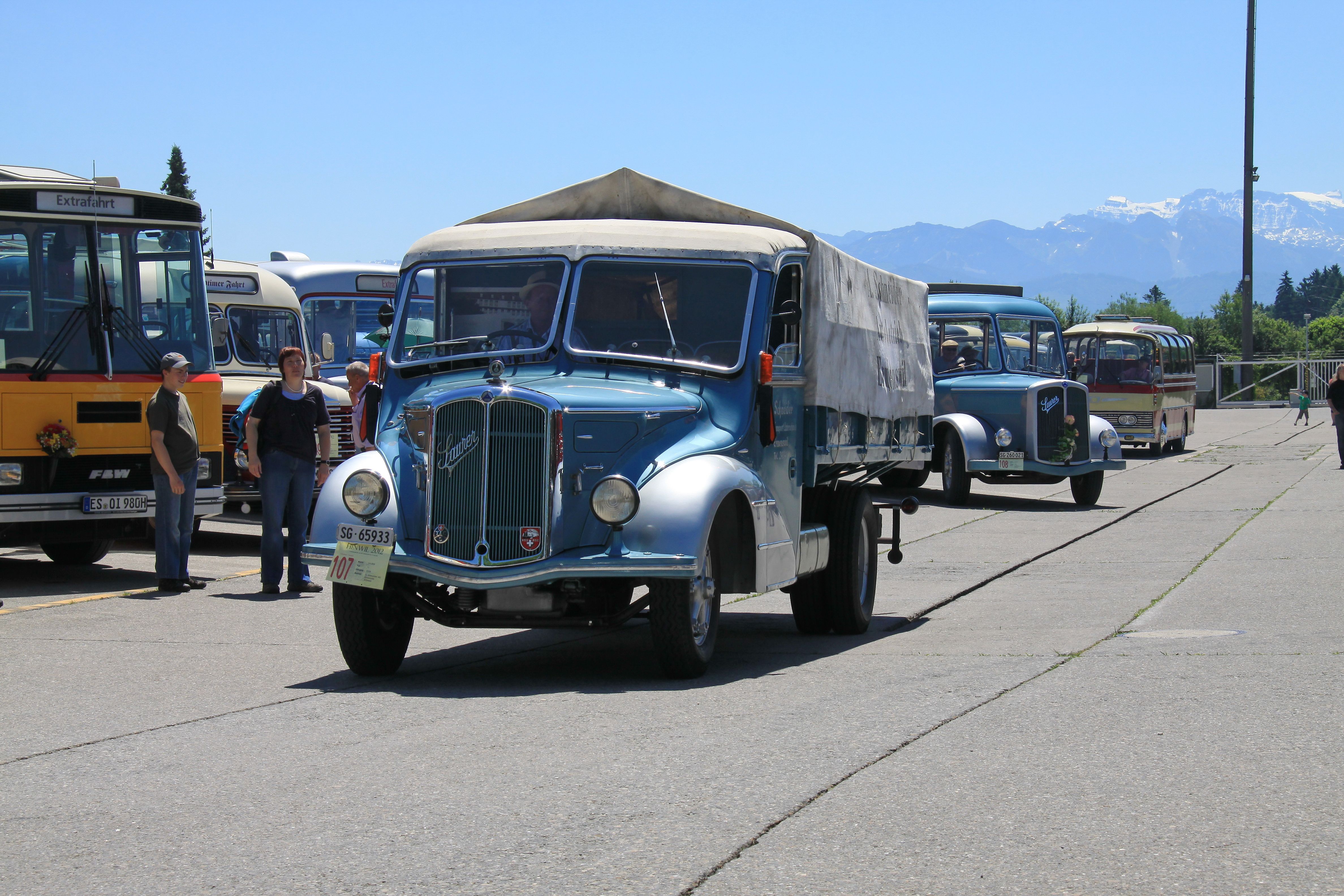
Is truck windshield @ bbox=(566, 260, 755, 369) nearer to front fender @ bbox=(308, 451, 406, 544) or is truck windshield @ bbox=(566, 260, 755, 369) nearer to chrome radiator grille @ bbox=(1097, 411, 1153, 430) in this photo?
front fender @ bbox=(308, 451, 406, 544)

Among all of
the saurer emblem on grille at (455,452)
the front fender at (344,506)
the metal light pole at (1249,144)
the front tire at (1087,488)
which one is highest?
the metal light pole at (1249,144)

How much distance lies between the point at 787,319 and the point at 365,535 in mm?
2739

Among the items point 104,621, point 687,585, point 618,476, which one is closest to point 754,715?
point 687,585

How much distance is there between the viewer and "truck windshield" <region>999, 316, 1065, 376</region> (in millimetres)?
23297

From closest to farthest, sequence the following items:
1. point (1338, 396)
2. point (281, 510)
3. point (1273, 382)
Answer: point (281, 510), point (1338, 396), point (1273, 382)

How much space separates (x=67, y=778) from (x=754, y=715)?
294 cm

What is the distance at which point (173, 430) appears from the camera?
12.4 metres

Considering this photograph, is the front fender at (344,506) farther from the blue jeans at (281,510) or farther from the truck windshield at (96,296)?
the truck windshield at (96,296)

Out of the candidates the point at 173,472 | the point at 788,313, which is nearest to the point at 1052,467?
the point at 173,472

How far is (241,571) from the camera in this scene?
1427cm

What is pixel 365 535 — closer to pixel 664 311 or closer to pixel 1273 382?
pixel 664 311

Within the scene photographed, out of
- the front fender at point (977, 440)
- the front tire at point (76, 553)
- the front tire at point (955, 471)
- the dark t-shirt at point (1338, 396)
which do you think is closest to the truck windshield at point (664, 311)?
the front tire at point (76, 553)

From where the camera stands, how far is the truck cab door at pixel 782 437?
885cm

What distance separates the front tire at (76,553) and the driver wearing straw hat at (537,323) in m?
7.32
